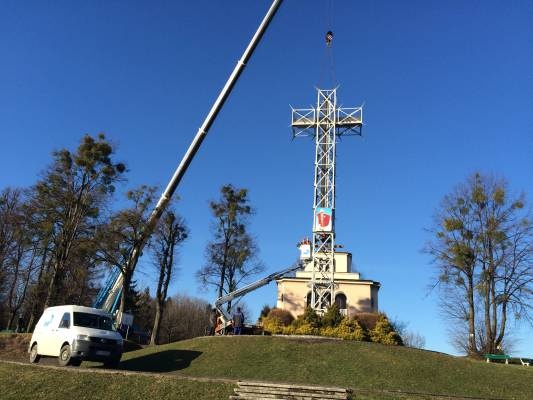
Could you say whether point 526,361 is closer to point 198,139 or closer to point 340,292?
point 340,292

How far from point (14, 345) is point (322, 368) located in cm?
2061

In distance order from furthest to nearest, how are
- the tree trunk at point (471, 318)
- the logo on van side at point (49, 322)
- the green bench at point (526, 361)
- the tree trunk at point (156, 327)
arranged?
the tree trunk at point (156, 327) < the tree trunk at point (471, 318) < the green bench at point (526, 361) < the logo on van side at point (49, 322)

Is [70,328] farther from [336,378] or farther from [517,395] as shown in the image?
[517,395]

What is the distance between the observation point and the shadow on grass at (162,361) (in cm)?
2030

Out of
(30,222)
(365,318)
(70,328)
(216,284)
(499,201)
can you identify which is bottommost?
(70,328)

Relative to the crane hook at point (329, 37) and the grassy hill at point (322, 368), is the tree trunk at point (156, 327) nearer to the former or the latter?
the grassy hill at point (322, 368)

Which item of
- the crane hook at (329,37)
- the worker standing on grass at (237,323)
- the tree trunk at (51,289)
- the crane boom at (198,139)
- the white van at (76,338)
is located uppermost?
the crane hook at (329,37)

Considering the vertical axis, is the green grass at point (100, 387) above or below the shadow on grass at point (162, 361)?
below

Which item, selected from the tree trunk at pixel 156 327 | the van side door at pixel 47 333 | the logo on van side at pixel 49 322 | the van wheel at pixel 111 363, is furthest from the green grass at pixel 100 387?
the tree trunk at pixel 156 327

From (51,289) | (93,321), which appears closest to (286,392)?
(93,321)

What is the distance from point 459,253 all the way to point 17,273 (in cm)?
3942

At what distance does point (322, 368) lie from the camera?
64.1ft

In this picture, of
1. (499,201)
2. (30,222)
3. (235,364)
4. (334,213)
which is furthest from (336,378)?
(30,222)

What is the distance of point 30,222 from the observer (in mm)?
34344
